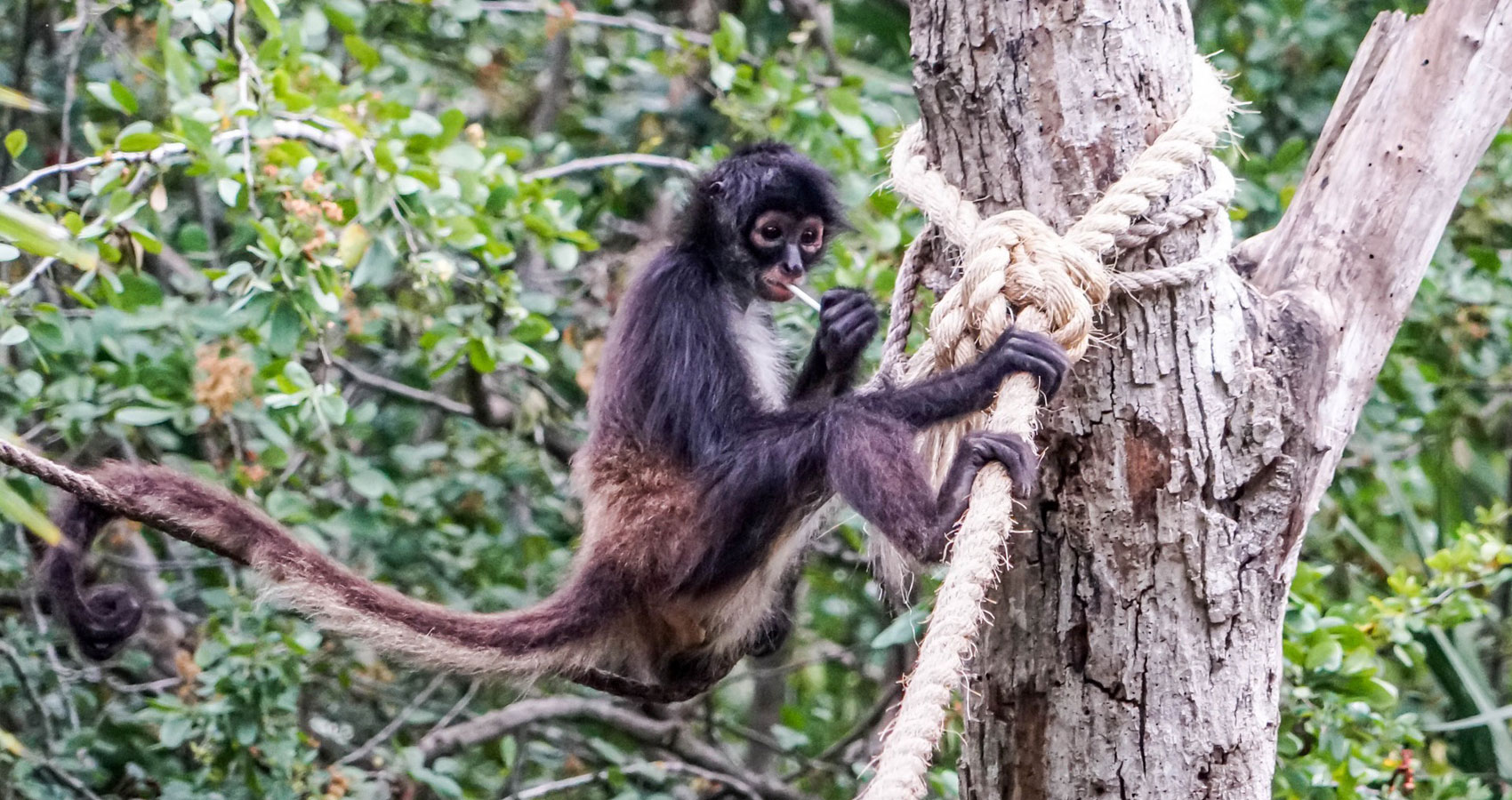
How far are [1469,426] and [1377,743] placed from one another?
2.66 metres

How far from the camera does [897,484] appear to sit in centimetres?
282

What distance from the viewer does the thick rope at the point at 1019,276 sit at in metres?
2.14

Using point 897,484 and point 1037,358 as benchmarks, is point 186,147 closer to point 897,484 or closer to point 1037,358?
point 897,484

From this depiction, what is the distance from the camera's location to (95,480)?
284 centimetres

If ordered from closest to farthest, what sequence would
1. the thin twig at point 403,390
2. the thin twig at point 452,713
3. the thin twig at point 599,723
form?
the thin twig at point 599,723, the thin twig at point 452,713, the thin twig at point 403,390

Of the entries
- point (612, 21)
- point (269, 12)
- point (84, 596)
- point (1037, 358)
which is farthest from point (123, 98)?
point (1037, 358)

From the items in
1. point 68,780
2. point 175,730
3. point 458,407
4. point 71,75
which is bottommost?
point 68,780

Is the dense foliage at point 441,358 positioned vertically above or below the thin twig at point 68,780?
above

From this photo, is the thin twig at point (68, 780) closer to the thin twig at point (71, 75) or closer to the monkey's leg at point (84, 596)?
the monkey's leg at point (84, 596)

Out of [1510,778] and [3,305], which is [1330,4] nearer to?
[1510,778]

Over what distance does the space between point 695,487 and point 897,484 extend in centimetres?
75

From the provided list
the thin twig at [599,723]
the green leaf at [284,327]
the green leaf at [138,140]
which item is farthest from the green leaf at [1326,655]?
the green leaf at [138,140]

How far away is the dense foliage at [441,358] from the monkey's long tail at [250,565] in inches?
19.1

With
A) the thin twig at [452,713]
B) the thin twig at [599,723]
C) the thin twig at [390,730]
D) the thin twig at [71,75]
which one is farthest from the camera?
the thin twig at [452,713]
